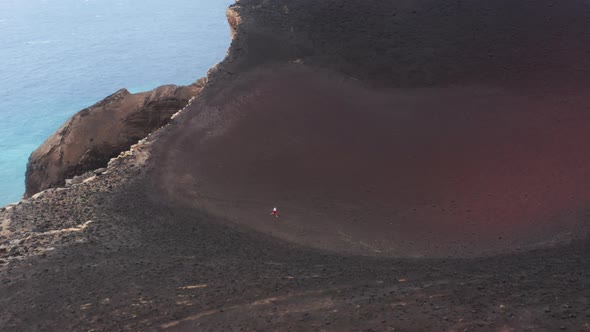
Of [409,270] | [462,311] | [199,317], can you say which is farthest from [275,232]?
[462,311]

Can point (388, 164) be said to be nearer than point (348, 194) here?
No

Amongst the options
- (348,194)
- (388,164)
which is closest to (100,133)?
(348,194)

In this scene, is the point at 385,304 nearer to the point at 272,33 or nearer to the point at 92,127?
the point at 272,33

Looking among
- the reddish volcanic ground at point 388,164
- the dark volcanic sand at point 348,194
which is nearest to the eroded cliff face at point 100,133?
the dark volcanic sand at point 348,194

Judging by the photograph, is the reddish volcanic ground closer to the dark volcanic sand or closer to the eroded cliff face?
the dark volcanic sand

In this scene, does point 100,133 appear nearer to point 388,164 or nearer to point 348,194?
point 348,194

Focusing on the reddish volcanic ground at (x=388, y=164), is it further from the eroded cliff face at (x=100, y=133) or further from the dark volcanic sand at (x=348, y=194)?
the eroded cliff face at (x=100, y=133)
